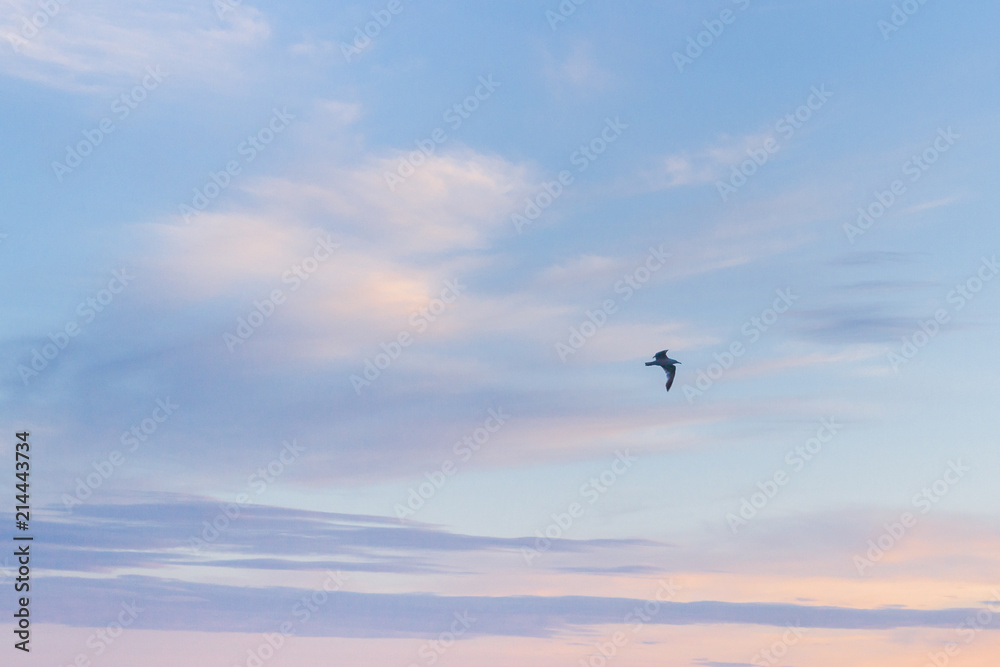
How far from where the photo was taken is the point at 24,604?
62.2 metres

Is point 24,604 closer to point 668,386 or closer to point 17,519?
point 17,519

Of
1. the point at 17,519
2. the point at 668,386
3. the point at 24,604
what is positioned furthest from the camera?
the point at 668,386

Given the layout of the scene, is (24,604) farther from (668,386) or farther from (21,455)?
(668,386)

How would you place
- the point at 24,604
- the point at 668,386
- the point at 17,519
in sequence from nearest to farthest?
1. the point at 17,519
2. the point at 24,604
3. the point at 668,386

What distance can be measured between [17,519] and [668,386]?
2017 inches

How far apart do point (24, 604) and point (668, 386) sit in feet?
176

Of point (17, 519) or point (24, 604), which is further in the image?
point (24, 604)

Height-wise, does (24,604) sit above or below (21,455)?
below

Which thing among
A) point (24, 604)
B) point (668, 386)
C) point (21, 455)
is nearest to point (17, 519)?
point (21, 455)

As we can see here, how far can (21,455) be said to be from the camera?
59094 millimetres

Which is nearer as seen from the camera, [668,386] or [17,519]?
[17,519]

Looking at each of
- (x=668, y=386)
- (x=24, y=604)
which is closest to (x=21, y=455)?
(x=24, y=604)

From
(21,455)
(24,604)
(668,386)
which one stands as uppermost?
(668,386)

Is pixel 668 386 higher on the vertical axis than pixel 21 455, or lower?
higher
